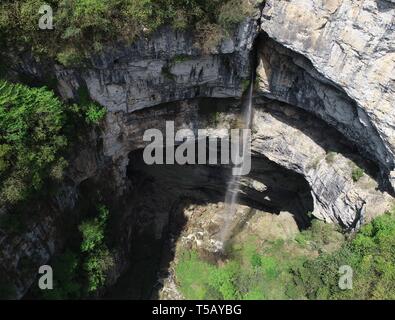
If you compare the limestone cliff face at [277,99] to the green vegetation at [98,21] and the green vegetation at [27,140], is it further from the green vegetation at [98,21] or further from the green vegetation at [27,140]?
the green vegetation at [27,140]

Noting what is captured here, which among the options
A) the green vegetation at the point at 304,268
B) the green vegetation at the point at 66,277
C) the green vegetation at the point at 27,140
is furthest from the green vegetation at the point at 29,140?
the green vegetation at the point at 304,268

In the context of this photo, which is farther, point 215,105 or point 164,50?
point 215,105

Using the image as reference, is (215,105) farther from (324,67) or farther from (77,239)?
(77,239)

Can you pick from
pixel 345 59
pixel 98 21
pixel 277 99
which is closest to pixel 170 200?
pixel 277 99

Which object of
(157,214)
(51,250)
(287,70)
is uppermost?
(287,70)

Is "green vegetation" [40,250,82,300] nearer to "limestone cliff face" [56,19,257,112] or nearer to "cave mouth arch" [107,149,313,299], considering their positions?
"cave mouth arch" [107,149,313,299]

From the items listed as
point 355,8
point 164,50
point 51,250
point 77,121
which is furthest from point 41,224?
point 355,8
